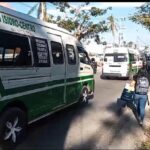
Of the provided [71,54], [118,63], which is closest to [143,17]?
[118,63]

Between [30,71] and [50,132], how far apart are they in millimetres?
1562

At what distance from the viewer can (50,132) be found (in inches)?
329

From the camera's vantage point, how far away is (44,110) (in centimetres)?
845

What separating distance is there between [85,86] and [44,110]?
3491 mm

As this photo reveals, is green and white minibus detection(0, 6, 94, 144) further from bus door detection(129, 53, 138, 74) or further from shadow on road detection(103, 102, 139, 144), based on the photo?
bus door detection(129, 53, 138, 74)

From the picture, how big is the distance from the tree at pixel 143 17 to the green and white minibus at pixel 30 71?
10.2 metres

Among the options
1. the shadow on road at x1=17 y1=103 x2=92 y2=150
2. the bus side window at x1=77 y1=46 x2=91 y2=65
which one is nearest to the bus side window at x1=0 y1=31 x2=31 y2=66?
the shadow on road at x1=17 y1=103 x2=92 y2=150

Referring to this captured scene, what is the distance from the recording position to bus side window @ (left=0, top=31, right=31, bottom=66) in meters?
6.89

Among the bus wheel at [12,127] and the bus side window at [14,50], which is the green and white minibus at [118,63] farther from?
the bus wheel at [12,127]

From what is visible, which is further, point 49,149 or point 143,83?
point 143,83

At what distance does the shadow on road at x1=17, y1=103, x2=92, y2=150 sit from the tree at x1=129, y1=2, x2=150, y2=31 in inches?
397

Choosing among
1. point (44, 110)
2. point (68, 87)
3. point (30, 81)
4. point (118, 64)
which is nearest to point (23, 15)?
point (30, 81)

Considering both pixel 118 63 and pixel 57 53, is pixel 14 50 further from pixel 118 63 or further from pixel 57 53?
pixel 118 63

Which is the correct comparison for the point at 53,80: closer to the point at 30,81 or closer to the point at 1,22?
the point at 30,81
